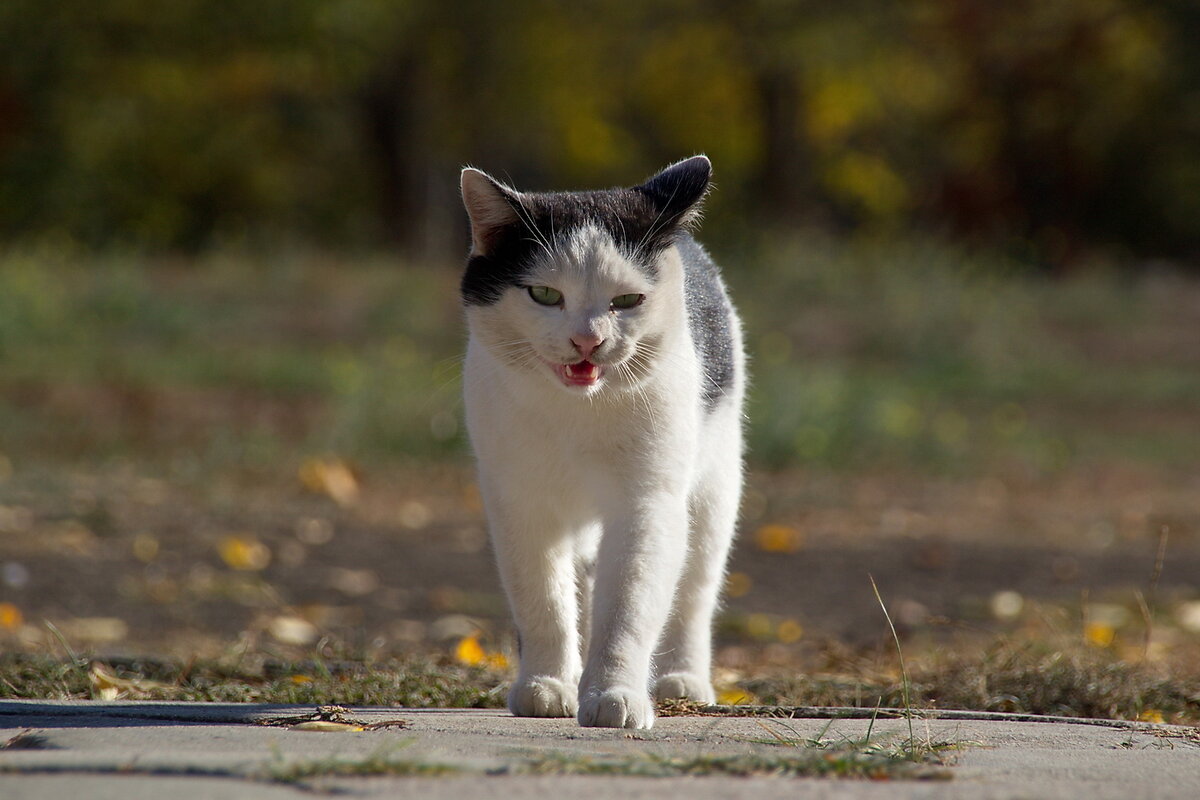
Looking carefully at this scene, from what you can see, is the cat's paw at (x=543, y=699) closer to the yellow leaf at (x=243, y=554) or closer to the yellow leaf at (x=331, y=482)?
the yellow leaf at (x=243, y=554)

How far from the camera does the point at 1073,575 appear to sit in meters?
6.36

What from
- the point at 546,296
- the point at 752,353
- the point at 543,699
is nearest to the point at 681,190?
the point at 546,296

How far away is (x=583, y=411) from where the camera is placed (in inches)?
117

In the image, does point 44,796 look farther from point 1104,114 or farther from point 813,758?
point 1104,114

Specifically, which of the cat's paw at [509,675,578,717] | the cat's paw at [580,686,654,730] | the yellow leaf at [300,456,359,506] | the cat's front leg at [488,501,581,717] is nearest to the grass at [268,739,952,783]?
the cat's paw at [580,686,654,730]

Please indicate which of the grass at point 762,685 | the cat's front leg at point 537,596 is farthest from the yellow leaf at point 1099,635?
the cat's front leg at point 537,596

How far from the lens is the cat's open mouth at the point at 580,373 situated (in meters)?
2.88

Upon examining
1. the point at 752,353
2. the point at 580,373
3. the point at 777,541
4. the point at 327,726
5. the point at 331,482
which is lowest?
the point at 327,726

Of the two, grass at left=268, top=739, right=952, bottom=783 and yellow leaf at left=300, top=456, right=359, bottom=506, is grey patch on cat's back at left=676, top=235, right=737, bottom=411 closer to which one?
grass at left=268, top=739, right=952, bottom=783

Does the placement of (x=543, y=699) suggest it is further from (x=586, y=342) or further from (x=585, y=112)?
(x=585, y=112)

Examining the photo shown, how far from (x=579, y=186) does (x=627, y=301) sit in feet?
69.2

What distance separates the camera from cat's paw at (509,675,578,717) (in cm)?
295

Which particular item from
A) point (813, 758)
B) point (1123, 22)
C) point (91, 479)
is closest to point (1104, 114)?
point (1123, 22)

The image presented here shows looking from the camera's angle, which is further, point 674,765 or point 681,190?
point 681,190
